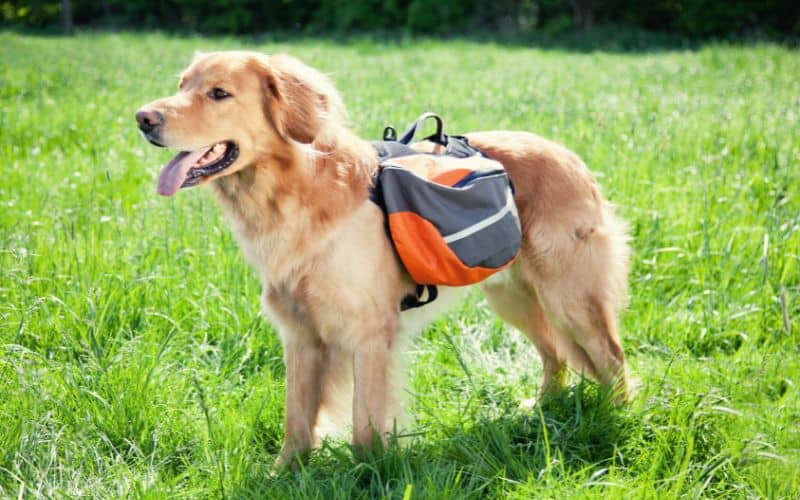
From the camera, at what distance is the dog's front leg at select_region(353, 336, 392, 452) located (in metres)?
2.51

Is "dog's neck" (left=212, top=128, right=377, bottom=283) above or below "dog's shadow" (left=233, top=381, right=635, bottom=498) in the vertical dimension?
above

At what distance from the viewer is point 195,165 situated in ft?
7.66

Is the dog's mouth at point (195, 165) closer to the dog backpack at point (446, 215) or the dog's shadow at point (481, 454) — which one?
the dog backpack at point (446, 215)

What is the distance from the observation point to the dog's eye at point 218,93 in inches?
93.0

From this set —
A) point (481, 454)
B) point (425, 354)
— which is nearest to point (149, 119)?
point (481, 454)

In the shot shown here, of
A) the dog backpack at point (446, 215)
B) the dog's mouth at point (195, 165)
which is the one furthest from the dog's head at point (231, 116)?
the dog backpack at point (446, 215)

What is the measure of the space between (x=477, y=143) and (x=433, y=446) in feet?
3.95

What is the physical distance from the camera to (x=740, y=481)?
2291mm

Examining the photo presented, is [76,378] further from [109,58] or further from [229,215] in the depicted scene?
[109,58]

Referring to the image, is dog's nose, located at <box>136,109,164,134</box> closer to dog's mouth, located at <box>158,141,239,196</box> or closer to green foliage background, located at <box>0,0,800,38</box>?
dog's mouth, located at <box>158,141,239,196</box>

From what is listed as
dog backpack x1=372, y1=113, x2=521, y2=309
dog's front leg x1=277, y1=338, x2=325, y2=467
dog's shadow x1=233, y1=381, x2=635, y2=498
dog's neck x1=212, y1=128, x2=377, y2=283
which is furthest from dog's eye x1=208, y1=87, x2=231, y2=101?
dog's shadow x1=233, y1=381, x2=635, y2=498

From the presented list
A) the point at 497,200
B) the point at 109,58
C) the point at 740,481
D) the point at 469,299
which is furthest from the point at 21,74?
the point at 740,481

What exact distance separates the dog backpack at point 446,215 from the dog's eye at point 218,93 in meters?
0.60

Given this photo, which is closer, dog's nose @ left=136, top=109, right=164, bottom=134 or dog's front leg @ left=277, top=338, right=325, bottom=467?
dog's nose @ left=136, top=109, right=164, bottom=134
